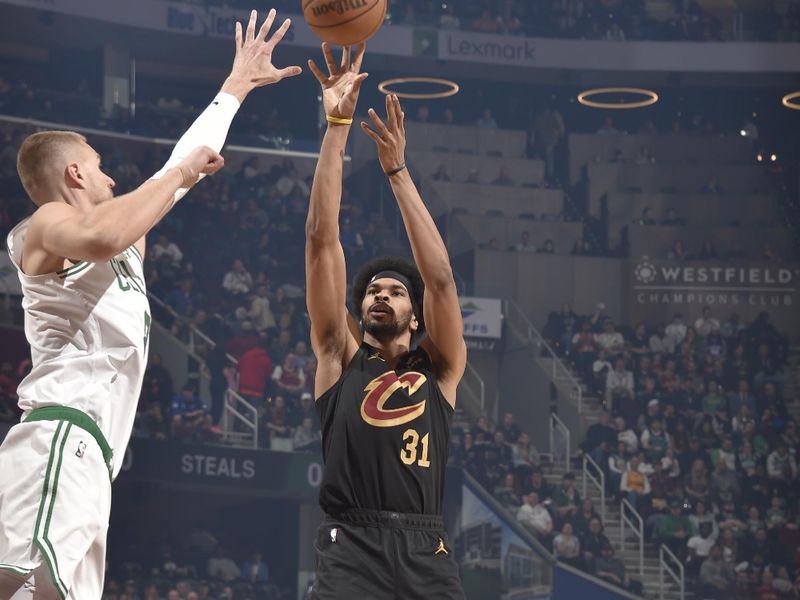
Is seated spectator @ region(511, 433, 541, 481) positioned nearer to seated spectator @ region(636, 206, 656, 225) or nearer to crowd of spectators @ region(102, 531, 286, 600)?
crowd of spectators @ region(102, 531, 286, 600)

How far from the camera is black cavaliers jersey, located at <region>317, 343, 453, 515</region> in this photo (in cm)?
386

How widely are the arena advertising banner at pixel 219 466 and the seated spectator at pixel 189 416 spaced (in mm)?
435

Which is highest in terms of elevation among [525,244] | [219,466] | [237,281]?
[525,244]

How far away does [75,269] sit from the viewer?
321 centimetres

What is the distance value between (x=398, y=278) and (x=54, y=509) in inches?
66.1

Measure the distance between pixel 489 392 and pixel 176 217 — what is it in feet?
18.6

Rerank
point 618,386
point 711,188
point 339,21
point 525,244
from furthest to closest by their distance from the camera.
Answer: point 711,188 → point 525,244 → point 618,386 → point 339,21

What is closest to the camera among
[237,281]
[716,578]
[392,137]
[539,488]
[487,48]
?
[392,137]

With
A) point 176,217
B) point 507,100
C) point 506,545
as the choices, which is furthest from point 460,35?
point 506,545

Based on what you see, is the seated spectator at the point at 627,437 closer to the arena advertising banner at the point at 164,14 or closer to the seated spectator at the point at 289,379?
the seated spectator at the point at 289,379

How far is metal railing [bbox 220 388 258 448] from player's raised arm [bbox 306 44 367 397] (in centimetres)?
1177

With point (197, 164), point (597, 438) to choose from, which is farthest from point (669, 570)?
point (197, 164)

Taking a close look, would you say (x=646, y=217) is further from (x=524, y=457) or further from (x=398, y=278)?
(x=398, y=278)

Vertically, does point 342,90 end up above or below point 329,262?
Answer: above
